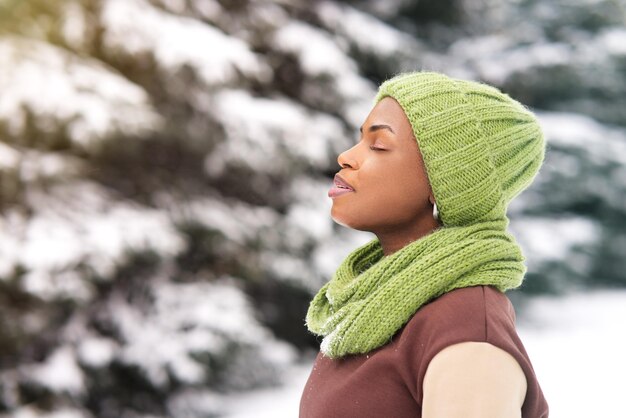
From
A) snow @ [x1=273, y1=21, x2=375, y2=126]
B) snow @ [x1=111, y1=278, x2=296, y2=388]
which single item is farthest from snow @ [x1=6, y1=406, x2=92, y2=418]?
snow @ [x1=273, y1=21, x2=375, y2=126]

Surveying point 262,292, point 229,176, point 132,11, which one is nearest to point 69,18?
point 132,11

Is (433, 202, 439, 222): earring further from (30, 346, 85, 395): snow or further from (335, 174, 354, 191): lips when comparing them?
(30, 346, 85, 395): snow

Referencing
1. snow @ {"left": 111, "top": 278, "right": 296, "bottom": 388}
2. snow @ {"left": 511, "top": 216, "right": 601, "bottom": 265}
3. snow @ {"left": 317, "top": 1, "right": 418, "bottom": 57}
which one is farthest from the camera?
snow @ {"left": 511, "top": 216, "right": 601, "bottom": 265}

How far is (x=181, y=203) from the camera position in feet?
14.6

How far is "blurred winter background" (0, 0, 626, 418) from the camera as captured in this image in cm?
392

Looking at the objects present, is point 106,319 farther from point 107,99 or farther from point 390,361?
point 390,361

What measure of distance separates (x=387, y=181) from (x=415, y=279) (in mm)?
217

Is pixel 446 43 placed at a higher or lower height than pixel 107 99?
higher

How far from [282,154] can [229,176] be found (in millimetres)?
461

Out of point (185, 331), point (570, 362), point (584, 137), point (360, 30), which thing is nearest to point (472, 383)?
point (185, 331)

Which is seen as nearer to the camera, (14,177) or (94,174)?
(14,177)

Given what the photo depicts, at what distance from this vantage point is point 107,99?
4.00 m

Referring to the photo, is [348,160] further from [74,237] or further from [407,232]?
[74,237]

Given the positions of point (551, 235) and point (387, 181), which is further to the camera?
point (551, 235)
